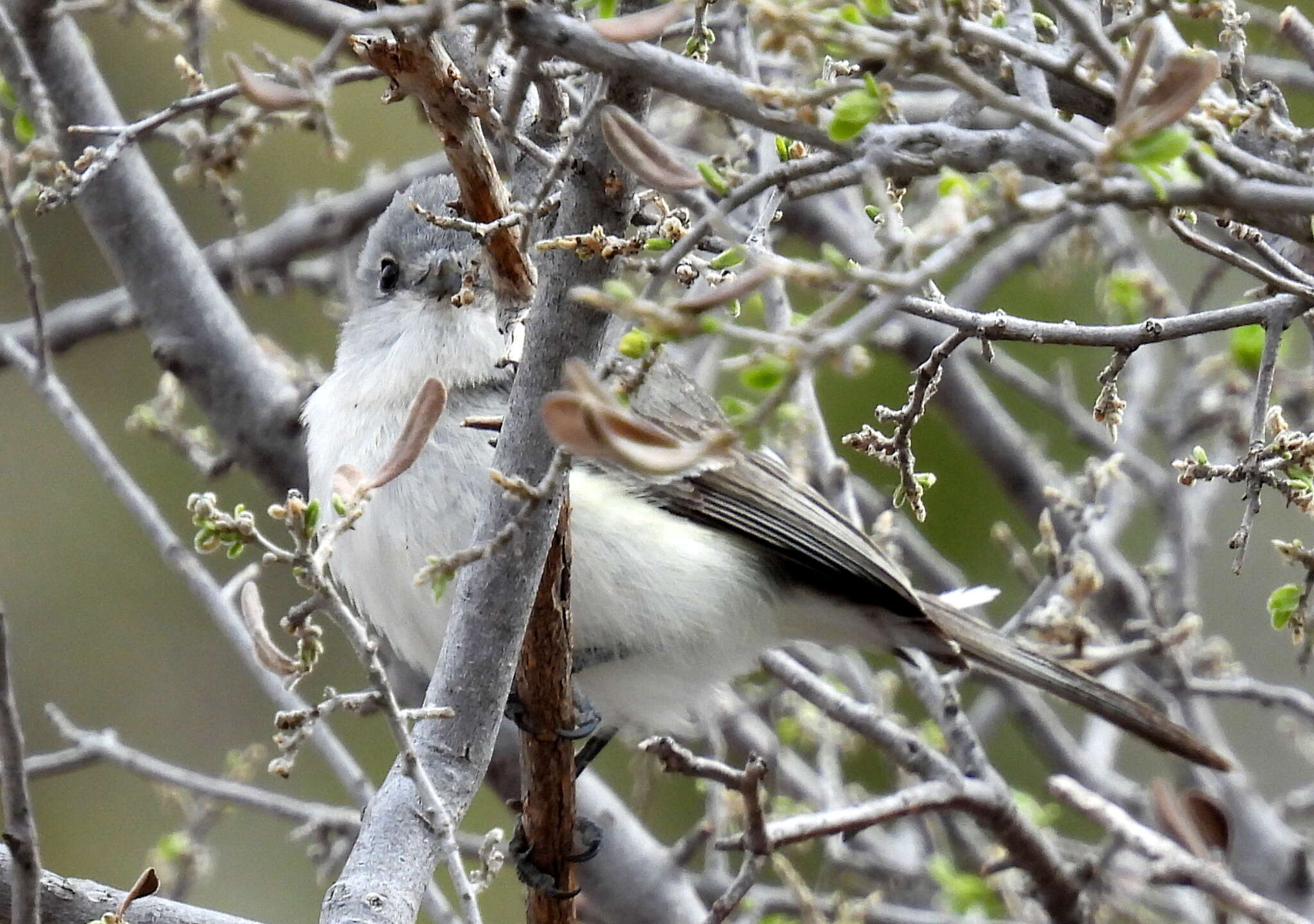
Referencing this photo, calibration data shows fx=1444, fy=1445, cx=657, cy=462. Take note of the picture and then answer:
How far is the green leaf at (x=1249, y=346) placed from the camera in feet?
11.5

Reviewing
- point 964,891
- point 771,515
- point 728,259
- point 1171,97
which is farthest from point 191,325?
point 1171,97

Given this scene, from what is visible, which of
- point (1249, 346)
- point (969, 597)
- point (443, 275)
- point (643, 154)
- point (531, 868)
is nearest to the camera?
point (643, 154)

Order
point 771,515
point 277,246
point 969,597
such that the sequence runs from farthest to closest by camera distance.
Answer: point 277,246
point 969,597
point 771,515

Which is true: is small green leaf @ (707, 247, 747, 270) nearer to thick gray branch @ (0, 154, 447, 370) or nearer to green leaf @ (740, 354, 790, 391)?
green leaf @ (740, 354, 790, 391)

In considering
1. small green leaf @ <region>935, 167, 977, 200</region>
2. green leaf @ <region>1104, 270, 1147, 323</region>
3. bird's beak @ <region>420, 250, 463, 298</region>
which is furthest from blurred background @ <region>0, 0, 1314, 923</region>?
small green leaf @ <region>935, 167, 977, 200</region>

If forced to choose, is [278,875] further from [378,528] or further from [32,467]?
[378,528]

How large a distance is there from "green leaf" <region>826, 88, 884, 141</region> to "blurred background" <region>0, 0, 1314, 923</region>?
15.1 feet

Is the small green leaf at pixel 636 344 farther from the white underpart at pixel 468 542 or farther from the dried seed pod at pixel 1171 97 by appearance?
the white underpart at pixel 468 542

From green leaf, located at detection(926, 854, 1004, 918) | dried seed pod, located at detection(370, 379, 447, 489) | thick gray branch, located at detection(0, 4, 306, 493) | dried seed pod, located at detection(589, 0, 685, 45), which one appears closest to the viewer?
dried seed pod, located at detection(589, 0, 685, 45)

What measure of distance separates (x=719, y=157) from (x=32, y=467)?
5479 millimetres

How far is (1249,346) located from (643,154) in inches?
97.5

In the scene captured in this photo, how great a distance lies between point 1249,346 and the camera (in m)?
3.52

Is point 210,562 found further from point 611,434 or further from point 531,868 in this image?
point 611,434

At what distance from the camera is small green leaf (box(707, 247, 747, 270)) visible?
150 cm
